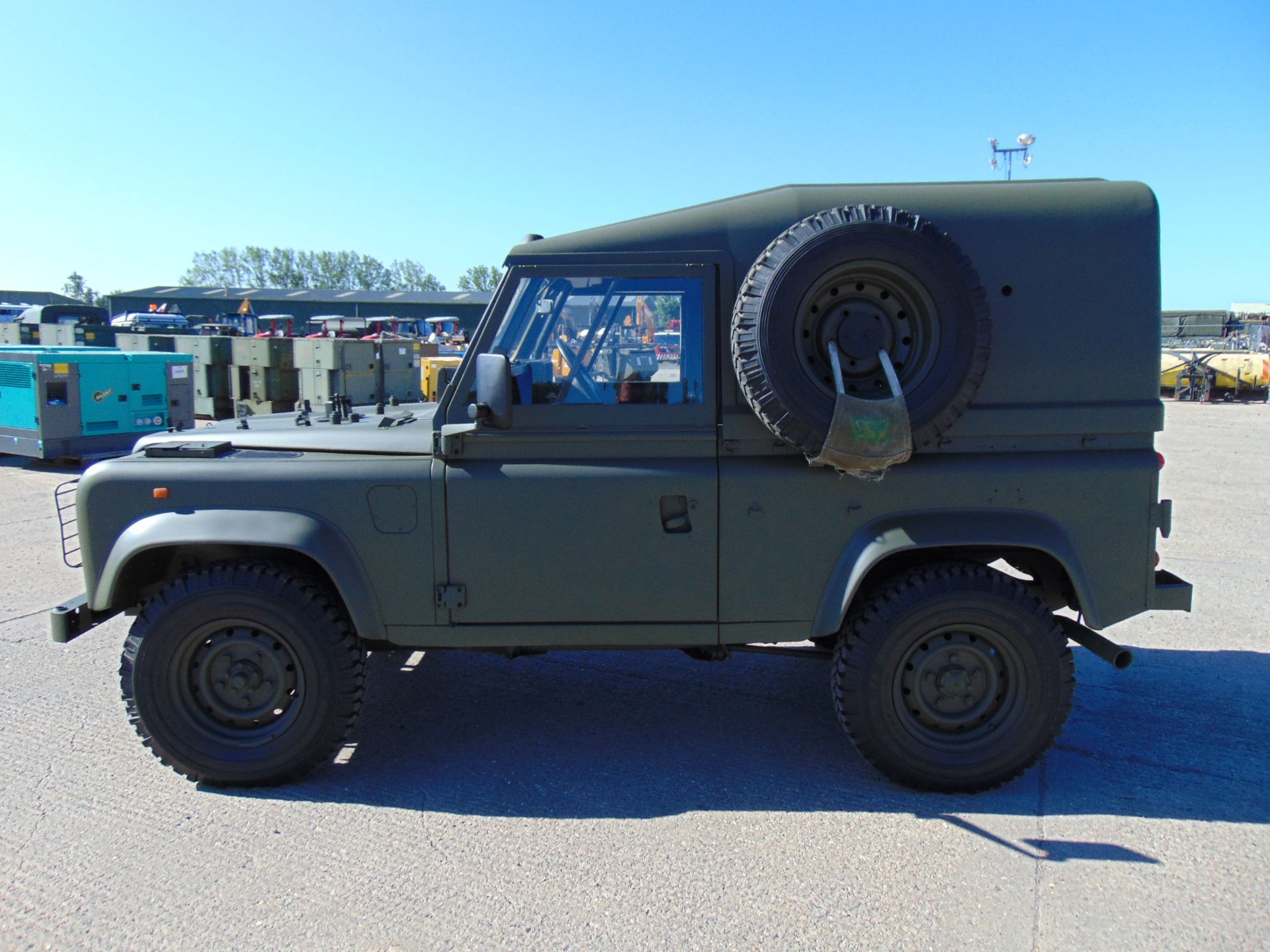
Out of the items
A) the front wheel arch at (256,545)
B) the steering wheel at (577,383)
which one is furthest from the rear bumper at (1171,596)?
the front wheel arch at (256,545)

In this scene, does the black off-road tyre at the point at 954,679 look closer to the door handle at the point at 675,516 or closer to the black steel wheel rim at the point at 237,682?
the door handle at the point at 675,516

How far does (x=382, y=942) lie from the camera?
2836mm

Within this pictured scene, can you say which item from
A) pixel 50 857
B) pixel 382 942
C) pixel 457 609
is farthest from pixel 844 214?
pixel 50 857

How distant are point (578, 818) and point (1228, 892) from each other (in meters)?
2.25

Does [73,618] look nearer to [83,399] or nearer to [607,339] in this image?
[607,339]

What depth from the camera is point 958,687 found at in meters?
3.75

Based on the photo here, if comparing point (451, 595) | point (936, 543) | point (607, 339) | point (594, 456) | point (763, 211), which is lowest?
point (451, 595)

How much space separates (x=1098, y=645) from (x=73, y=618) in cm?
427

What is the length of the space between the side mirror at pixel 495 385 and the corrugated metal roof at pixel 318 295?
65.6 metres

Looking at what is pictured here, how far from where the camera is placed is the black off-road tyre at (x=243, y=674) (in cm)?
369

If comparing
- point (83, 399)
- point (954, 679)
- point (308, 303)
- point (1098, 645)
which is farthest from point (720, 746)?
point (308, 303)

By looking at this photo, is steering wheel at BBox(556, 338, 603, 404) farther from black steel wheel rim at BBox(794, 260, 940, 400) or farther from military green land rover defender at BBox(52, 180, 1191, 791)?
black steel wheel rim at BBox(794, 260, 940, 400)

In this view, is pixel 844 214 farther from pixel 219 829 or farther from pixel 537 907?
pixel 219 829

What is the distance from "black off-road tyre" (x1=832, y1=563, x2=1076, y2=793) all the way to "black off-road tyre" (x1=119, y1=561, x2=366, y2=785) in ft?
6.85
